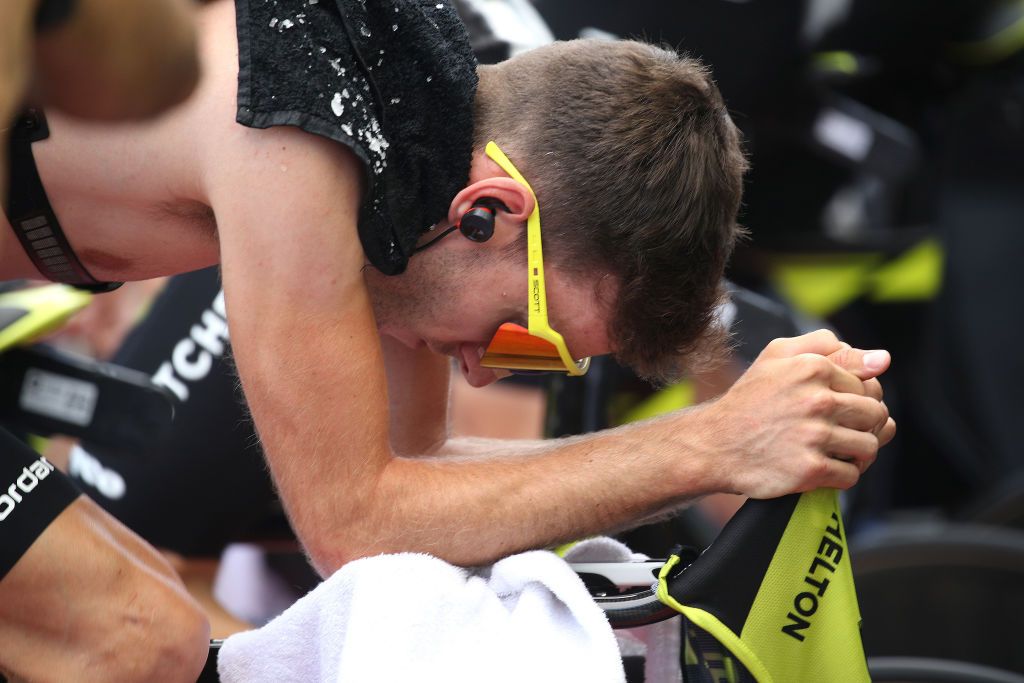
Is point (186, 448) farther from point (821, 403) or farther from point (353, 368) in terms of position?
point (821, 403)

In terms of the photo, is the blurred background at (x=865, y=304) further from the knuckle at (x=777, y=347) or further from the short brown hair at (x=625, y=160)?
the knuckle at (x=777, y=347)

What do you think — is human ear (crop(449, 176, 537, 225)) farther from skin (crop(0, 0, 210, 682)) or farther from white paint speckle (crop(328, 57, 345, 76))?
skin (crop(0, 0, 210, 682))

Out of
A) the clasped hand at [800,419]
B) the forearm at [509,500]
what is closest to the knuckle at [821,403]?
the clasped hand at [800,419]

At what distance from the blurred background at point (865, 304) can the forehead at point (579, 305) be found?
1.85 ft

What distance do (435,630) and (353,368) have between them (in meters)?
0.31

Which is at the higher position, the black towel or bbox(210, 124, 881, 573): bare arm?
the black towel

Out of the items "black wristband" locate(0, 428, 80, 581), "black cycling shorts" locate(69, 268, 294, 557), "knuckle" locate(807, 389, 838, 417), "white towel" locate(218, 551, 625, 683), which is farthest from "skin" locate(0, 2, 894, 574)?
"black cycling shorts" locate(69, 268, 294, 557)

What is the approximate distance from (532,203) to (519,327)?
0.17m

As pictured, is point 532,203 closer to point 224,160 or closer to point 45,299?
point 224,160

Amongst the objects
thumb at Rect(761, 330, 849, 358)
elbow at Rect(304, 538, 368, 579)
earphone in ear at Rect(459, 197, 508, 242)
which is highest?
earphone in ear at Rect(459, 197, 508, 242)

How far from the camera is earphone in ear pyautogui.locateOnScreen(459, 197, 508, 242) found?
1.70m

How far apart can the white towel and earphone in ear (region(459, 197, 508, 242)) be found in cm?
39

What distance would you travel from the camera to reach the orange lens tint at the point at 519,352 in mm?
1801

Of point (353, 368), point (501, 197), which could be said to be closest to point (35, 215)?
point (353, 368)
